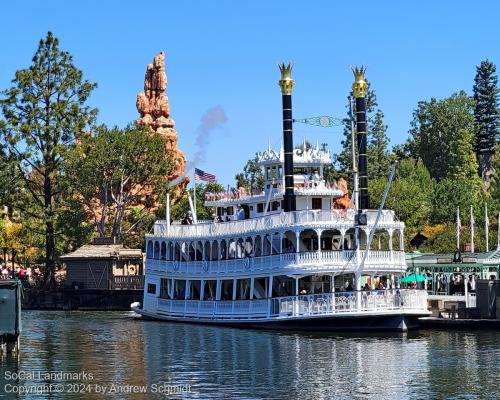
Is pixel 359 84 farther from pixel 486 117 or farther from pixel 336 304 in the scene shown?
pixel 486 117

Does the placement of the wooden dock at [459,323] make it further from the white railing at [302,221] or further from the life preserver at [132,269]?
the life preserver at [132,269]

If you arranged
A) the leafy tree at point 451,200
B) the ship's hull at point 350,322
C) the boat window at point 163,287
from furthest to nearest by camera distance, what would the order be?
the leafy tree at point 451,200, the boat window at point 163,287, the ship's hull at point 350,322

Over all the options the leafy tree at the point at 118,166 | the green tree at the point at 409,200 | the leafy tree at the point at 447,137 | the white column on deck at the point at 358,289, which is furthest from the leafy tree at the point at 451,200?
the white column on deck at the point at 358,289

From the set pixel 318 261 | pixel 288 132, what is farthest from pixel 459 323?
pixel 288 132

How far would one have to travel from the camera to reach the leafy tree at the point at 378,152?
130m

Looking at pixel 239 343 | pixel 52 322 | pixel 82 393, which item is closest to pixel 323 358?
pixel 239 343

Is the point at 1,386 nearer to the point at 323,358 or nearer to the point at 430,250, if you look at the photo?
the point at 323,358

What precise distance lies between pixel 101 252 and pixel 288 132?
110 feet

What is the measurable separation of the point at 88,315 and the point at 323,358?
115ft

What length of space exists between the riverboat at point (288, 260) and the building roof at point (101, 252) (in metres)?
21.8

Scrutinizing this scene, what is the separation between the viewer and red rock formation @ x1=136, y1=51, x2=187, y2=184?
129500 mm

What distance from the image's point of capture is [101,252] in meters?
87.8

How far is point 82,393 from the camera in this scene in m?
34.7

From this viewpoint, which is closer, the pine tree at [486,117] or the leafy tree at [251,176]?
the leafy tree at [251,176]
